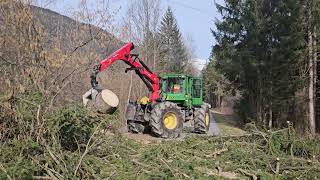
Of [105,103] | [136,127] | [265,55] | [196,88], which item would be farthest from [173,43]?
[105,103]

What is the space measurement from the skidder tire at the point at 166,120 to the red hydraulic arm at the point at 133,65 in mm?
836

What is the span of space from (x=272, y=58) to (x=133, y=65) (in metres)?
14.1

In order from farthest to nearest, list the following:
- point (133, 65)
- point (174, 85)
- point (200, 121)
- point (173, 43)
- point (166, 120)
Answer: point (173, 43)
point (200, 121)
point (174, 85)
point (166, 120)
point (133, 65)

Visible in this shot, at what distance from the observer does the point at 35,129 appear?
675 centimetres

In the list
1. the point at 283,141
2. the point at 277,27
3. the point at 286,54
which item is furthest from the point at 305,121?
the point at 283,141

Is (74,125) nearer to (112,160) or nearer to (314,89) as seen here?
(112,160)

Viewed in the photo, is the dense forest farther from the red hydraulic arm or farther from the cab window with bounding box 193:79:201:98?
the cab window with bounding box 193:79:201:98

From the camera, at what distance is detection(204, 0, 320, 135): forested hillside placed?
938 inches

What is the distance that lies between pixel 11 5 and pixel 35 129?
3.78 m

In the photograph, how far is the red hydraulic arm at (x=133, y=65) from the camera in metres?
12.8

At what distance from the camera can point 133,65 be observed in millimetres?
14523

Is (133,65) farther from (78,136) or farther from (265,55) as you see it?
(265,55)

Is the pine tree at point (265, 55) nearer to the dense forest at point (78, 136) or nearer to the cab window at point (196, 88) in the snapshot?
the cab window at point (196, 88)

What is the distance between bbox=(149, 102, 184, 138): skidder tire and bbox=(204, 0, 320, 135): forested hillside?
398 inches
